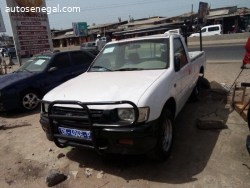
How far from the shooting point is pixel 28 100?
604cm

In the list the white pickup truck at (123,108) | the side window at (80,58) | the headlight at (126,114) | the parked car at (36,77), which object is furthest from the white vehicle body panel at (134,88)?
the side window at (80,58)

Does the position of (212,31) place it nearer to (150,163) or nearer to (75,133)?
(150,163)

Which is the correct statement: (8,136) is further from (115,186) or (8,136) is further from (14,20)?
(14,20)

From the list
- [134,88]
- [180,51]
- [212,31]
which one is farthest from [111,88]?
[212,31]

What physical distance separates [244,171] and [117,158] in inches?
67.2

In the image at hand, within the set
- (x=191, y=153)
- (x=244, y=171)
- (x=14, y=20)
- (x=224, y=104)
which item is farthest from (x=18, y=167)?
(x=14, y=20)

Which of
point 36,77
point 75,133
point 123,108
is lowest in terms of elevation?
point 75,133

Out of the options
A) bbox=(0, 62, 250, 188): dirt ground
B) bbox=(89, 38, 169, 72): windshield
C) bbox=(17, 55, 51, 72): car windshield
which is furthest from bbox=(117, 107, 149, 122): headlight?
bbox=(17, 55, 51, 72): car windshield

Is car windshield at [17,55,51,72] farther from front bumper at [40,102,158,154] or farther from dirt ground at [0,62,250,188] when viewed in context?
front bumper at [40,102,158,154]

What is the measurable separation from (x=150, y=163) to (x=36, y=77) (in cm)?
443

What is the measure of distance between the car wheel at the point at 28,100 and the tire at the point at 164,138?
14.4 feet

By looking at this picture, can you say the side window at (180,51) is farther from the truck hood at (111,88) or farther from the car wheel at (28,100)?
the car wheel at (28,100)

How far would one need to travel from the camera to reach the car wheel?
593 centimetres

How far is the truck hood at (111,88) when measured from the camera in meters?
2.68
